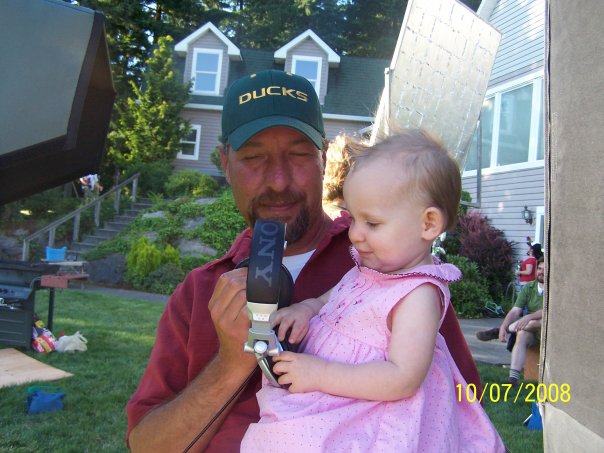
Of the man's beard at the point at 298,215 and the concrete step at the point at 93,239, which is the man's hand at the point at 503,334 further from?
the concrete step at the point at 93,239

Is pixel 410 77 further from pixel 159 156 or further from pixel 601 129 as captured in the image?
pixel 159 156

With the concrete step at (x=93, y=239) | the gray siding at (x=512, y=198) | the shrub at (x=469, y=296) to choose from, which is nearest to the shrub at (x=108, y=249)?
the concrete step at (x=93, y=239)

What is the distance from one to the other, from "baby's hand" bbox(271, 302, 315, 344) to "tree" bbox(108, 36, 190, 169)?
18708 mm

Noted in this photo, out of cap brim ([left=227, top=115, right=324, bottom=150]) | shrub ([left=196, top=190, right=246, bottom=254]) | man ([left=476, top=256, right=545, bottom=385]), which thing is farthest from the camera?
shrub ([left=196, top=190, right=246, bottom=254])

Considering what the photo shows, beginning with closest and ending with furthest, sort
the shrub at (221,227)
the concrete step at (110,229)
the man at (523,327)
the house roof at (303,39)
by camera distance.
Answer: the man at (523,327)
the shrub at (221,227)
the concrete step at (110,229)
the house roof at (303,39)

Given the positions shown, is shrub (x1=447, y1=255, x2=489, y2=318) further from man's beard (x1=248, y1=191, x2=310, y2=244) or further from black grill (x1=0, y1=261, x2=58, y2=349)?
man's beard (x1=248, y1=191, x2=310, y2=244)

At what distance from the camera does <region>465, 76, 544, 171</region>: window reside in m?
12.5

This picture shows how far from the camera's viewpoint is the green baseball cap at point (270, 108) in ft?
7.47

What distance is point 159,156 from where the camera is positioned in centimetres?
1991

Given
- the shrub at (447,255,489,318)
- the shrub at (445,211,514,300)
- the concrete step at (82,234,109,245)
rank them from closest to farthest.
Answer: the shrub at (447,255,489,318), the shrub at (445,211,514,300), the concrete step at (82,234,109,245)

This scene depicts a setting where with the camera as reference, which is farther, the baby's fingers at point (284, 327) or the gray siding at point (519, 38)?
the gray siding at point (519, 38)


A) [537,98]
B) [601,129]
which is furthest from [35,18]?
[537,98]

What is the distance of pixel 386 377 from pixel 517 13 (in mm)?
14297

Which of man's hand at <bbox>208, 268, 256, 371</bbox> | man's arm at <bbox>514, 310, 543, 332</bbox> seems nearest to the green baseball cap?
man's hand at <bbox>208, 268, 256, 371</bbox>
